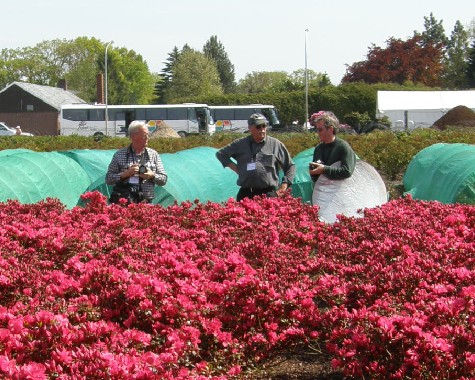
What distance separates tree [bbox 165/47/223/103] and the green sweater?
80.2m

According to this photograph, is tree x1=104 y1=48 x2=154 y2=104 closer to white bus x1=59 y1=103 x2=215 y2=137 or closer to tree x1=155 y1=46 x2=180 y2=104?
tree x1=155 y1=46 x2=180 y2=104

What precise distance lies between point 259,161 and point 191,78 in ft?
270

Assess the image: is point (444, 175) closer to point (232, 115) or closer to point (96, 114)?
point (96, 114)

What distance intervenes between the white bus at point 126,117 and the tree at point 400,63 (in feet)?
104

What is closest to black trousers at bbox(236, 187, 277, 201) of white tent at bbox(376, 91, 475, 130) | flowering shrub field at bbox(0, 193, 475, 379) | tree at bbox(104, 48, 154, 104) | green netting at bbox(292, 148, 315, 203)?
flowering shrub field at bbox(0, 193, 475, 379)

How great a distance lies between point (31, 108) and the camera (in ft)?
260

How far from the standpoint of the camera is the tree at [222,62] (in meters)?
128

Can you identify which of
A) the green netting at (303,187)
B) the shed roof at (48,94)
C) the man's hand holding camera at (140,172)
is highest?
the shed roof at (48,94)

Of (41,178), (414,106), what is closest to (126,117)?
(414,106)

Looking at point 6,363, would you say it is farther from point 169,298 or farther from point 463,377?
point 463,377

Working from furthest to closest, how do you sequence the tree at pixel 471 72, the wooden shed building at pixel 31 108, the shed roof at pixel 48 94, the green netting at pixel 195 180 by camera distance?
the tree at pixel 471 72 < the shed roof at pixel 48 94 < the wooden shed building at pixel 31 108 < the green netting at pixel 195 180

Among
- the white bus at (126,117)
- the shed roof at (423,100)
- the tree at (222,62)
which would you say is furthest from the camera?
the tree at (222,62)

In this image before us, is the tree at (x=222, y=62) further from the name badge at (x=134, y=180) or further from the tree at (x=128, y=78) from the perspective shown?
the name badge at (x=134, y=180)

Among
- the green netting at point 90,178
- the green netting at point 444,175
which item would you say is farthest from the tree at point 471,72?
the green netting at point 90,178
